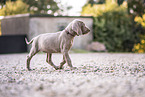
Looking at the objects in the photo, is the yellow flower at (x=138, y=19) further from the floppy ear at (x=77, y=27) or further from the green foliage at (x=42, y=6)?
the floppy ear at (x=77, y=27)

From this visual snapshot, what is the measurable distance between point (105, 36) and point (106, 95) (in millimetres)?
21099

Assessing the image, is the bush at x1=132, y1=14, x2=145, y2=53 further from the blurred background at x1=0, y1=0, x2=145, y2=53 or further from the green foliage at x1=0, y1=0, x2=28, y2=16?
the green foliage at x1=0, y1=0, x2=28, y2=16

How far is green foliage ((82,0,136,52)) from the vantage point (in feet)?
79.7

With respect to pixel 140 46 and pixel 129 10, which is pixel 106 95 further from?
pixel 129 10

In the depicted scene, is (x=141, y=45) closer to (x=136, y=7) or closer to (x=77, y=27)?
(x=136, y=7)

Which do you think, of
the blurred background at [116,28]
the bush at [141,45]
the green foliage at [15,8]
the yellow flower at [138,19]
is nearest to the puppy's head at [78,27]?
the blurred background at [116,28]

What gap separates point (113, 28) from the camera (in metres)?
24.6

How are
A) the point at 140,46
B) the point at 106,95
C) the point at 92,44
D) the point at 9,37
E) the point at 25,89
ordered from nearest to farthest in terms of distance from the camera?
the point at 106,95 → the point at 25,89 → the point at 9,37 → the point at 92,44 → the point at 140,46

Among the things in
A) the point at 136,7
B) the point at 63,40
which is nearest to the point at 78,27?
the point at 63,40

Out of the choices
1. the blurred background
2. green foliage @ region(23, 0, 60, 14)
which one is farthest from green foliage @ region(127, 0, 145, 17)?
green foliage @ region(23, 0, 60, 14)

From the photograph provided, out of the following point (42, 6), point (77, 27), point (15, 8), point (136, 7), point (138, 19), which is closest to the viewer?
point (77, 27)

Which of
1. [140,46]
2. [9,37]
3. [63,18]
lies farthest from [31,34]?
[140,46]

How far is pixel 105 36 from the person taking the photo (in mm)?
24516

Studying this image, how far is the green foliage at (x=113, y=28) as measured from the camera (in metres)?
24.3
